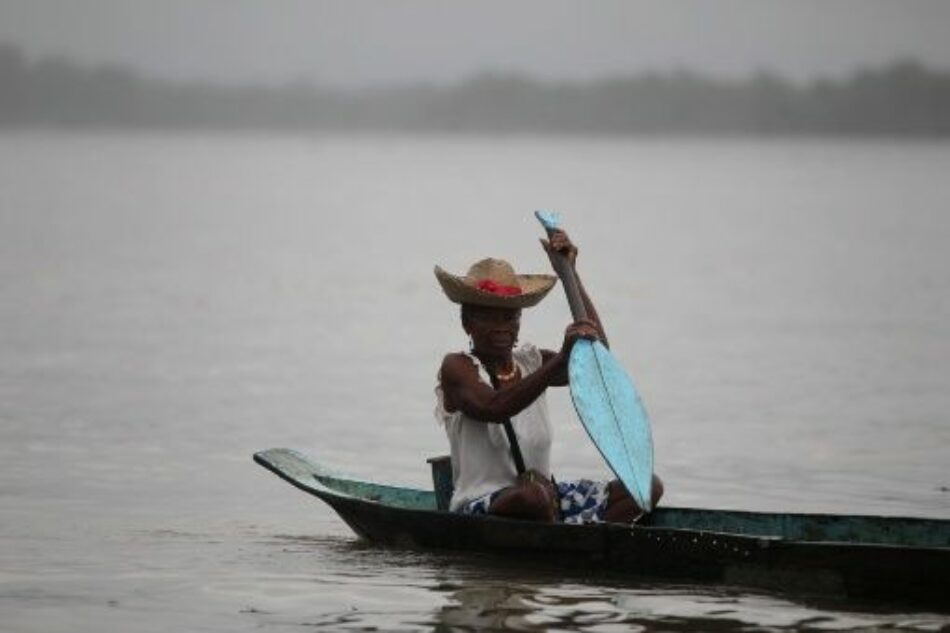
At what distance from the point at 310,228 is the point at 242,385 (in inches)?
1180

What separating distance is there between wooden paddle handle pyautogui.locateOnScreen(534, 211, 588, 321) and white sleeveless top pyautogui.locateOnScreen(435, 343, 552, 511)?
0.26 meters

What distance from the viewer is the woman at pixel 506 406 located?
8.62 metres

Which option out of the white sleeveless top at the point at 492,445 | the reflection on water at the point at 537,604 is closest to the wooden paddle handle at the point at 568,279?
the white sleeveless top at the point at 492,445

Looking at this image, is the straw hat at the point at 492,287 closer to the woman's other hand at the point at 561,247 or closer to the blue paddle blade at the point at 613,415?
the woman's other hand at the point at 561,247

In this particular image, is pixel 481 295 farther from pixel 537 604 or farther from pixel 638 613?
pixel 638 613

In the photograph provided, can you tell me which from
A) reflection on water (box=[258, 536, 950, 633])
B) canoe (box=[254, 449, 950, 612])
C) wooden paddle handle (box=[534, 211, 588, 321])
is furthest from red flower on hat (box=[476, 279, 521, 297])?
reflection on water (box=[258, 536, 950, 633])

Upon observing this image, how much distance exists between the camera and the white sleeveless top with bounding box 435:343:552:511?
8.84 meters

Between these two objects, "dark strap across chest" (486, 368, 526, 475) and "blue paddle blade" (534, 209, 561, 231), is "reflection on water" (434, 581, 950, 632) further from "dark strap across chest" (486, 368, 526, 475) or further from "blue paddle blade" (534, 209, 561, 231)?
"blue paddle blade" (534, 209, 561, 231)

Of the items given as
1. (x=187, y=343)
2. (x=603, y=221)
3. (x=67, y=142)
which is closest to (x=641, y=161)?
(x=67, y=142)

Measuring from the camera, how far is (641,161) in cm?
12369

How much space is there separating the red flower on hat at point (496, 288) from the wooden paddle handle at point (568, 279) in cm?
18

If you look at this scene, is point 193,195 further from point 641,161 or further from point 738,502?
point 641,161

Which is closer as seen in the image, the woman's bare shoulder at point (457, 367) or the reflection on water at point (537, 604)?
the reflection on water at point (537, 604)

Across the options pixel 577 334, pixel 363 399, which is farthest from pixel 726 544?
pixel 363 399
